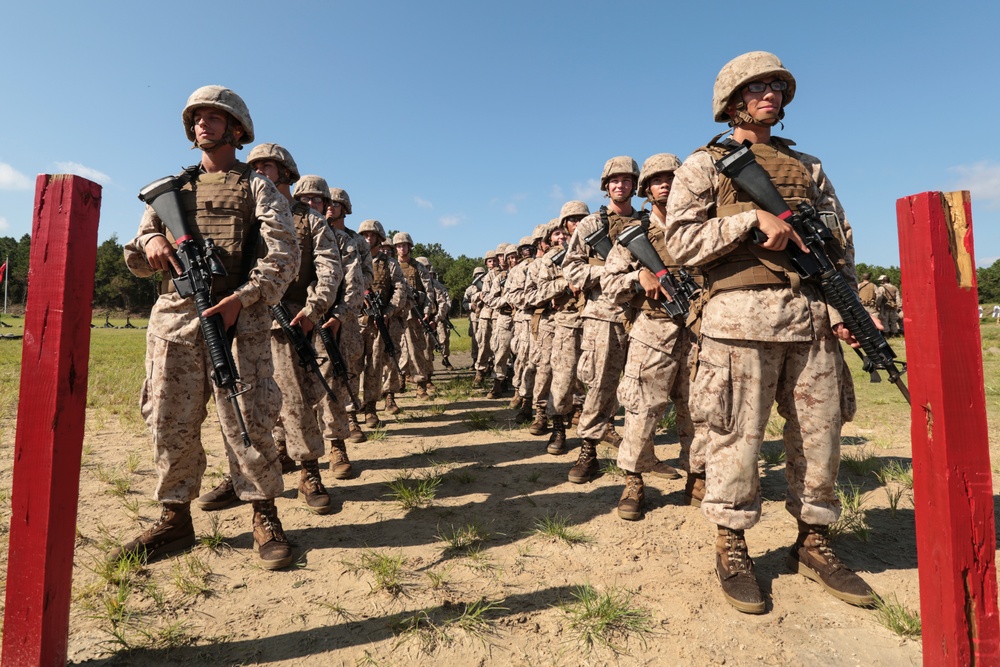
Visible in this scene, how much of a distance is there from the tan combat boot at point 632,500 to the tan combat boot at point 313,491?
209 cm

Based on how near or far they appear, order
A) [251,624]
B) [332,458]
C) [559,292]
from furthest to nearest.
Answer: [559,292]
[332,458]
[251,624]

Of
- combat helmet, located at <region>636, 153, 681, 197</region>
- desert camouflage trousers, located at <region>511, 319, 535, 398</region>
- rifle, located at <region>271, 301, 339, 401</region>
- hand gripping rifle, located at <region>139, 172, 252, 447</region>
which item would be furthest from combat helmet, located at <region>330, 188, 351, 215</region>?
combat helmet, located at <region>636, 153, 681, 197</region>

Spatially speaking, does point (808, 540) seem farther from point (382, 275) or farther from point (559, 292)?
point (382, 275)

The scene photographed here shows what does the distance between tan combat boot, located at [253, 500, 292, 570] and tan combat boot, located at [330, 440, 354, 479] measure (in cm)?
133

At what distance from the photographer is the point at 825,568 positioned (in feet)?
8.46

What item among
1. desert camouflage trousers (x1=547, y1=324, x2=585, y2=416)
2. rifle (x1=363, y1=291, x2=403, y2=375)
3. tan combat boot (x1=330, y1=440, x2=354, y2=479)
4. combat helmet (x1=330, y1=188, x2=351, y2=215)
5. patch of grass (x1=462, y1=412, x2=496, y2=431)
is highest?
combat helmet (x1=330, y1=188, x2=351, y2=215)

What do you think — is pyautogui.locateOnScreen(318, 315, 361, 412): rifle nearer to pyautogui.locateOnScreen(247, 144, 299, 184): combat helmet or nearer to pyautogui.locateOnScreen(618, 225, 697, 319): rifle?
pyautogui.locateOnScreen(247, 144, 299, 184): combat helmet

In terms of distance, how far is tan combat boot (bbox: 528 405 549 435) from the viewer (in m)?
6.14

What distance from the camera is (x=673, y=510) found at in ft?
12.0

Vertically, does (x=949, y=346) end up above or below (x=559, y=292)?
below

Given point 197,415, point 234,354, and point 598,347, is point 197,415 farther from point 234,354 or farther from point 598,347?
point 598,347

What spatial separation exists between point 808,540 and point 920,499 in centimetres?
114

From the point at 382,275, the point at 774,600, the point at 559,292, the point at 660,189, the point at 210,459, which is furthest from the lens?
the point at 382,275

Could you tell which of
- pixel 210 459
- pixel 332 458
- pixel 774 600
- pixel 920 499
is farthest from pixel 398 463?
pixel 920 499
